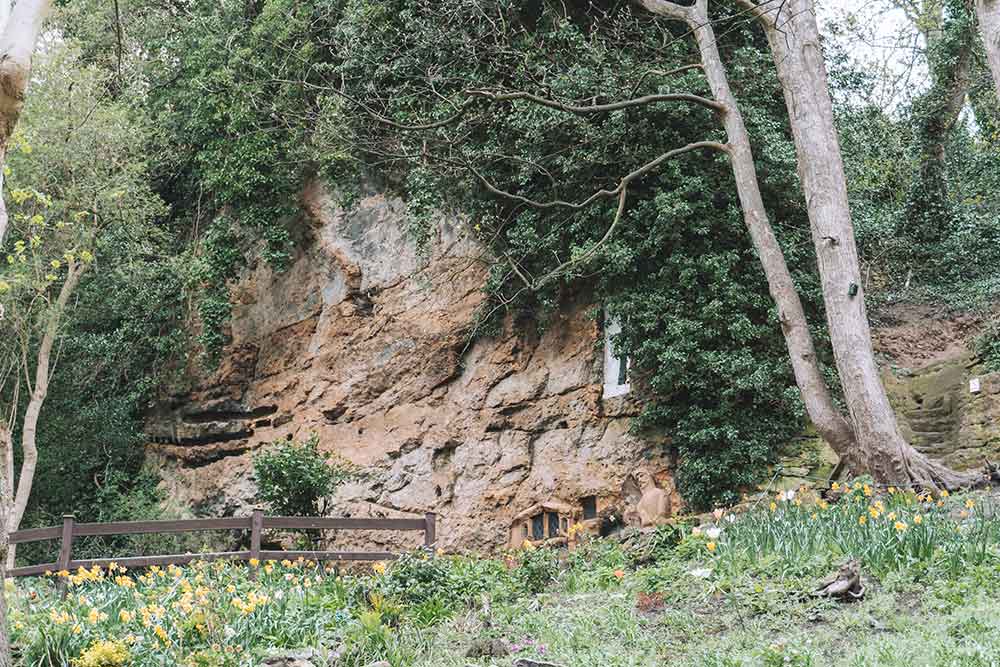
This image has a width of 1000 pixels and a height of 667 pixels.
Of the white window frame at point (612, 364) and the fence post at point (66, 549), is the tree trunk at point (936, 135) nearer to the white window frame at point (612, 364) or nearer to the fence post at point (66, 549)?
the white window frame at point (612, 364)

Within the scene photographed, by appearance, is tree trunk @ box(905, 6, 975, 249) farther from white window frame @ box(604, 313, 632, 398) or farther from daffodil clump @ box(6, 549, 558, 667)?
daffodil clump @ box(6, 549, 558, 667)

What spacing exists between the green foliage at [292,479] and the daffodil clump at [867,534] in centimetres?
697

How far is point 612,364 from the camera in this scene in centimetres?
1352

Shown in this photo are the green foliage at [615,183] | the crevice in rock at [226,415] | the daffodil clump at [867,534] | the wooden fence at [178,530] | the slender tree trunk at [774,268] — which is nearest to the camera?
the daffodil clump at [867,534]

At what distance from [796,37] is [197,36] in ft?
39.0

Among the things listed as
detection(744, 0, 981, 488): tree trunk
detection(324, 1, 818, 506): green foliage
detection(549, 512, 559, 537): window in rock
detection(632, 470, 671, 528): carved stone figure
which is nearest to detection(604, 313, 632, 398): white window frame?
detection(324, 1, 818, 506): green foliage

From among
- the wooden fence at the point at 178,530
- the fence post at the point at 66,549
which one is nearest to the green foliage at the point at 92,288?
the wooden fence at the point at 178,530

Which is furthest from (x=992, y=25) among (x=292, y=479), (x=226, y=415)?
(x=226, y=415)

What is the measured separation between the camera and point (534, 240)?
13906 mm

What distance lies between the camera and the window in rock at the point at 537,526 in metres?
13.4

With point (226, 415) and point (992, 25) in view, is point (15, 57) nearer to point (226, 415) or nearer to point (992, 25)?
point (992, 25)

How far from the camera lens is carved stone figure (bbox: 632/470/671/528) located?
1226 centimetres

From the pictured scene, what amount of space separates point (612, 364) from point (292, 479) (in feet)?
16.0

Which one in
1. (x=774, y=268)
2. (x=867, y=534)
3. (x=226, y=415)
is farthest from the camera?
(x=226, y=415)
